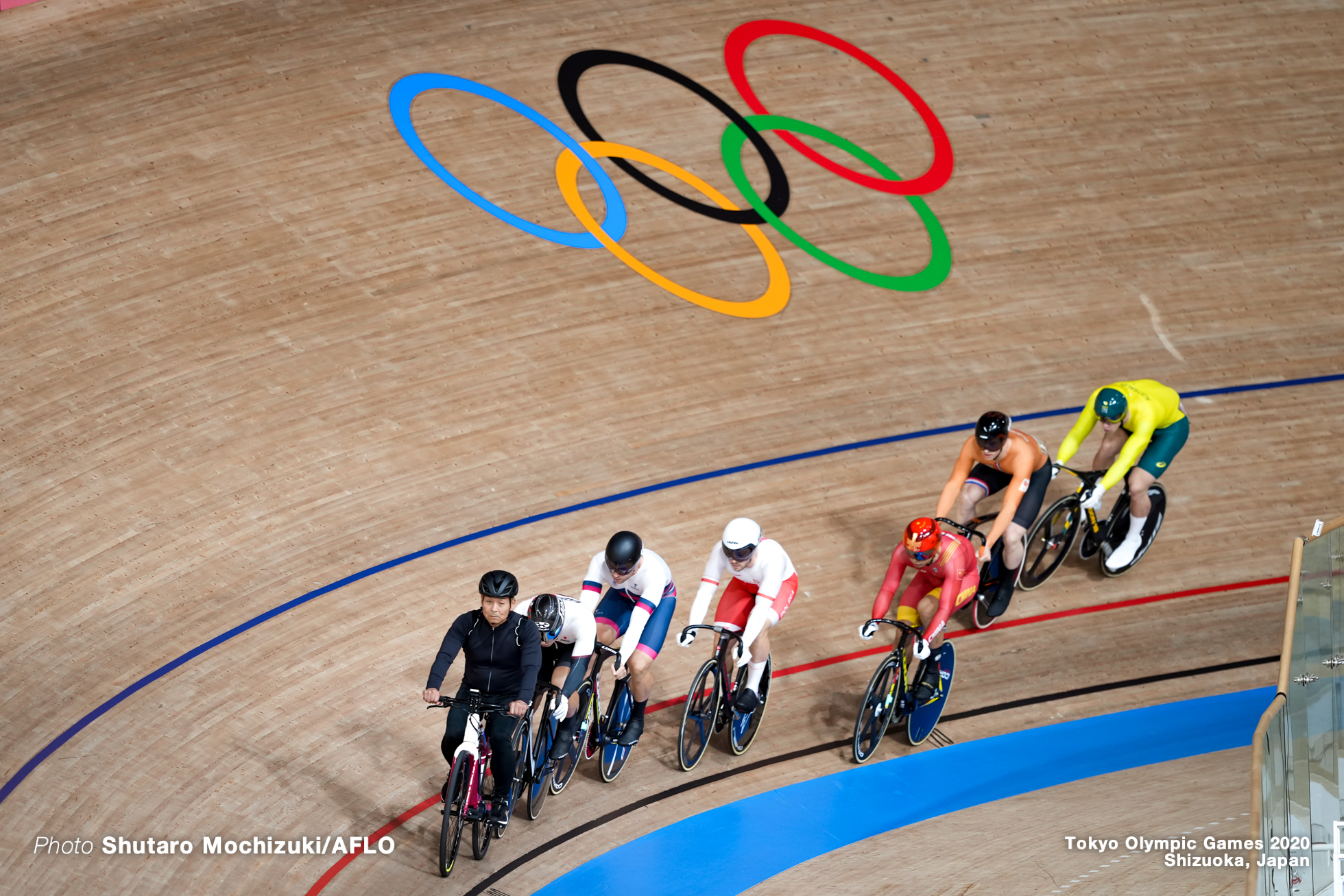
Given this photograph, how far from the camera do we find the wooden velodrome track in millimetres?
5469

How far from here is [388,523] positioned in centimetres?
683

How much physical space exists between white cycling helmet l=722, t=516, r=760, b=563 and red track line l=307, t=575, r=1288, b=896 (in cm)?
117

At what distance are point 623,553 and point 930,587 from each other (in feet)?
5.54

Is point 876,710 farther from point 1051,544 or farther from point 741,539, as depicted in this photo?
point 1051,544

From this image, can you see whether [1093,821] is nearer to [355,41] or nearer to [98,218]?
[98,218]

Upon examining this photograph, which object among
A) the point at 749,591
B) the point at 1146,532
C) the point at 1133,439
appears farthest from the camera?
the point at 1146,532

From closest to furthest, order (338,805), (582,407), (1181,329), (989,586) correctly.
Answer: (338,805) → (989,586) → (582,407) → (1181,329)

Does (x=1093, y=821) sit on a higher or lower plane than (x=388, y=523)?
lower

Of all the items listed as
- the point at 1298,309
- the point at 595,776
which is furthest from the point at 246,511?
the point at 1298,309

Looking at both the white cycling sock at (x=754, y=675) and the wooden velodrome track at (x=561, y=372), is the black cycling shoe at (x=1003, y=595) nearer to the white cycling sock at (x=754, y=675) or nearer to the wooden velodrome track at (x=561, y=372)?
the wooden velodrome track at (x=561, y=372)

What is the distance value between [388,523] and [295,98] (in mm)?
Answer: 3614

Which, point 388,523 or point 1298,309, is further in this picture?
point 1298,309

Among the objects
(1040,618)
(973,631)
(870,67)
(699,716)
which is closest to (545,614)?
Answer: (699,716)

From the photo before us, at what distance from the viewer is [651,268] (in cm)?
849
